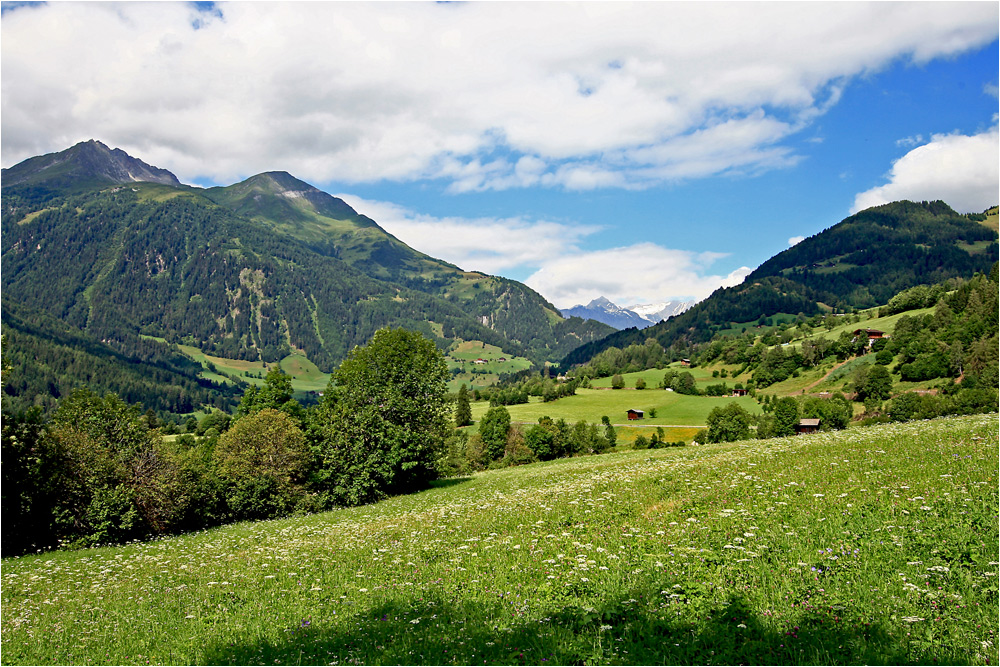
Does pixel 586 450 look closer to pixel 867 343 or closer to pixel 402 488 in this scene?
pixel 402 488

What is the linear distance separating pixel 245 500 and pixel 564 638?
1503 inches

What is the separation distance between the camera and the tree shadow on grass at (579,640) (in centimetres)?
782

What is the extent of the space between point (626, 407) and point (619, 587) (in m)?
166

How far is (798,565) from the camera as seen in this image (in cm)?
1030

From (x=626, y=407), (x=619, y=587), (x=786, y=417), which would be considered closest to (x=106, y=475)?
(x=619, y=587)

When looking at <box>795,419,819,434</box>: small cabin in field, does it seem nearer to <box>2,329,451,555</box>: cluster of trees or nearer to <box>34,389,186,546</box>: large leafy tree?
<box>2,329,451,555</box>: cluster of trees

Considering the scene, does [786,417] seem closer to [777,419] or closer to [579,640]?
[777,419]

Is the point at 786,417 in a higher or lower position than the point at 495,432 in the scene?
higher

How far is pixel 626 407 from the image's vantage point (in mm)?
170625

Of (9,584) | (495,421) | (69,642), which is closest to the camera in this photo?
(69,642)

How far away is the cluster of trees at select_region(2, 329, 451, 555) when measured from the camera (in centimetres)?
3144

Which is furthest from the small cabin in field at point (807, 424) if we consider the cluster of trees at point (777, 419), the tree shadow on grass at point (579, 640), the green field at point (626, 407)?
the tree shadow on grass at point (579, 640)

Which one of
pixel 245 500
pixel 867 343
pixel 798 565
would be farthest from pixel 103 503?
pixel 867 343

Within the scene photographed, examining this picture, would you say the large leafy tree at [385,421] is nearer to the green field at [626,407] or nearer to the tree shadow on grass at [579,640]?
the tree shadow on grass at [579,640]
